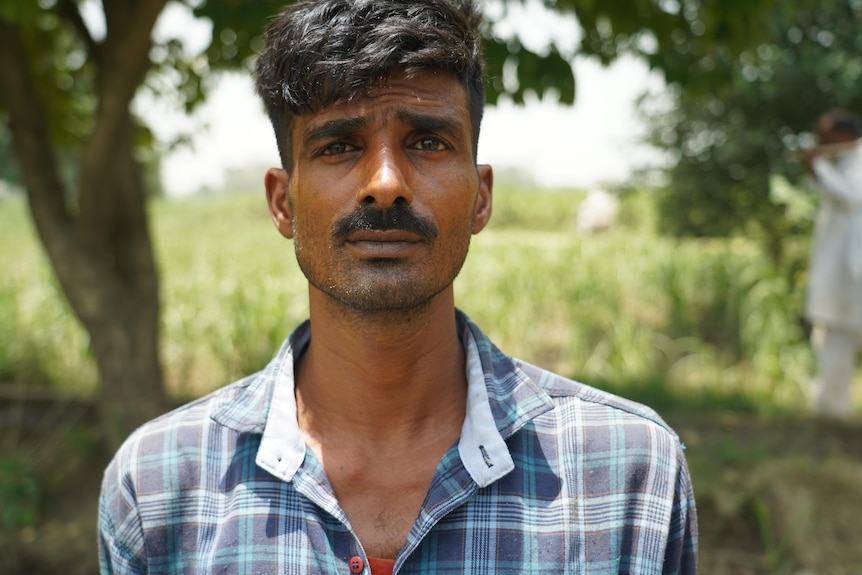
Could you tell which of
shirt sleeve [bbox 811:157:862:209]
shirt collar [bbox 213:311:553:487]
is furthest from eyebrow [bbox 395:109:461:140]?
shirt sleeve [bbox 811:157:862:209]

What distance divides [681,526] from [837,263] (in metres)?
4.40

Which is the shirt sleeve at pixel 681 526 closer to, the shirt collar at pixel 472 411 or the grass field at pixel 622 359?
the shirt collar at pixel 472 411

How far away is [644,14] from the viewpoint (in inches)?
123

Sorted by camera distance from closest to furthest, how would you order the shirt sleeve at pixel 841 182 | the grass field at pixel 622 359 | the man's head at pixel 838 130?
the grass field at pixel 622 359
the shirt sleeve at pixel 841 182
the man's head at pixel 838 130

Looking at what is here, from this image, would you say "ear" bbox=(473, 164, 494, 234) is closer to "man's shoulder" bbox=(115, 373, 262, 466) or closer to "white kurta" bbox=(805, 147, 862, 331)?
"man's shoulder" bbox=(115, 373, 262, 466)

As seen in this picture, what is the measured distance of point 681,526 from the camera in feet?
4.43

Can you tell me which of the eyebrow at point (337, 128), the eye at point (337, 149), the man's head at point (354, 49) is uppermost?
the man's head at point (354, 49)

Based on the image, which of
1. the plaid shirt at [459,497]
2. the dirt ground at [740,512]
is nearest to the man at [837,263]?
the dirt ground at [740,512]

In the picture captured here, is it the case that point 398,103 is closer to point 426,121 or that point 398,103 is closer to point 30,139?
point 426,121

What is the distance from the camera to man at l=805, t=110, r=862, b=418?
489 cm

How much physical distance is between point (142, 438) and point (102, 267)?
2417mm

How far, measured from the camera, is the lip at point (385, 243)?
1.30 metres

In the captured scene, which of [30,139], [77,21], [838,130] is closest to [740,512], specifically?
[838,130]

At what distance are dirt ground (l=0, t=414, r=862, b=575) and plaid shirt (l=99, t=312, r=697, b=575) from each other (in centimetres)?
236
